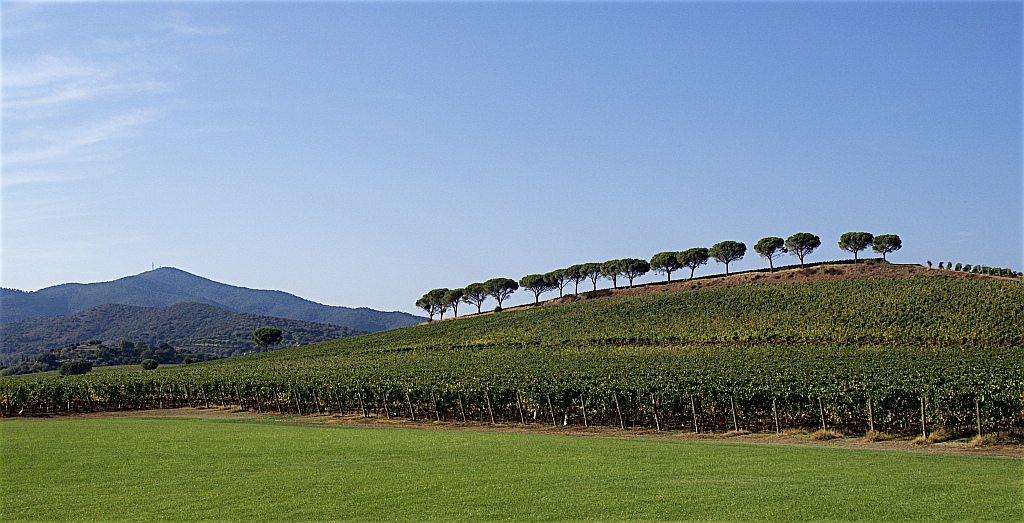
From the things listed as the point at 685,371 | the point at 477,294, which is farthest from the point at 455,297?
the point at 685,371

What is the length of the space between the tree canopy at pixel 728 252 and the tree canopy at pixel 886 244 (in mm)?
20665

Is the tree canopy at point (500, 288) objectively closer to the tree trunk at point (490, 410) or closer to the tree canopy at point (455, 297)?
the tree canopy at point (455, 297)

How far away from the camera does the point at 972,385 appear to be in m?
32.2

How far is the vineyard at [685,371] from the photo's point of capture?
3406 centimetres

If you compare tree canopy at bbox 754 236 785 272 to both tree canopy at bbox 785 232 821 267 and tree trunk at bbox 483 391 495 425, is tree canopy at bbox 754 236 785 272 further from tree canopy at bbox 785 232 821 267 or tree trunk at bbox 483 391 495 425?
tree trunk at bbox 483 391 495 425

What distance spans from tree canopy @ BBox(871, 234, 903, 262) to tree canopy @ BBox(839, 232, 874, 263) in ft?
2.95

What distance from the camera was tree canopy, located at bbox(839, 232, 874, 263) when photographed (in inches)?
5098

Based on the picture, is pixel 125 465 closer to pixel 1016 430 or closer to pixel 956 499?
pixel 956 499

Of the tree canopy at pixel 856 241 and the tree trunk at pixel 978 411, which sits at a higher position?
the tree canopy at pixel 856 241

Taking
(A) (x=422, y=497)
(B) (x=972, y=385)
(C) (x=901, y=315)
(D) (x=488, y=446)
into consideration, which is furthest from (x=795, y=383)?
(C) (x=901, y=315)

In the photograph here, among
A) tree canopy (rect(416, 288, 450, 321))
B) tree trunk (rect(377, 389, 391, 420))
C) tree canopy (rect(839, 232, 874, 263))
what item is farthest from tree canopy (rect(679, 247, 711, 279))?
tree trunk (rect(377, 389, 391, 420))

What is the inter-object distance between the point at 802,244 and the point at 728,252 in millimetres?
11906

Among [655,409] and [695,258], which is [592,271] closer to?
[695,258]

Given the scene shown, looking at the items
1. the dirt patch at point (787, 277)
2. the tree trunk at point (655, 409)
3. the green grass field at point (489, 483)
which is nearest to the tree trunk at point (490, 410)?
the tree trunk at point (655, 409)
